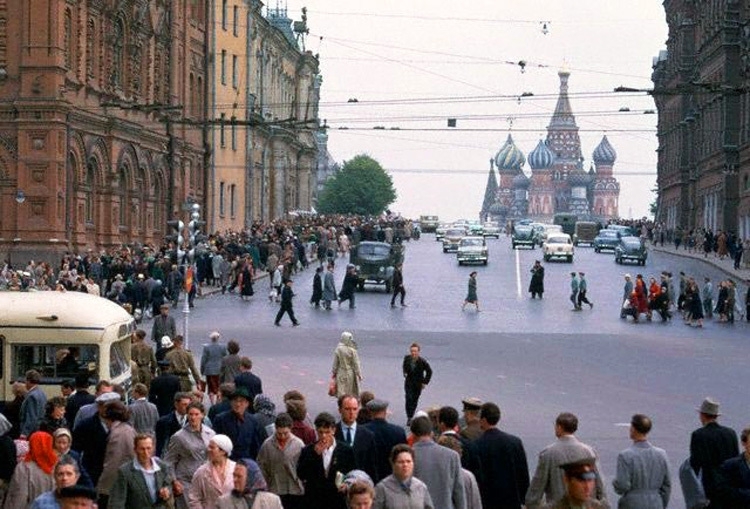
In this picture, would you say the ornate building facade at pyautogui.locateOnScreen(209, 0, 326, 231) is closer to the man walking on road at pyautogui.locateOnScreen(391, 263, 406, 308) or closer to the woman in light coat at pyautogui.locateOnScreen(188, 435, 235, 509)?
the man walking on road at pyautogui.locateOnScreen(391, 263, 406, 308)

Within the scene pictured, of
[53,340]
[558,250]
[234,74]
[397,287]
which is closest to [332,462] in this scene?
[53,340]

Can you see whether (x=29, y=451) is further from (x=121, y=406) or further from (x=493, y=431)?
(x=493, y=431)

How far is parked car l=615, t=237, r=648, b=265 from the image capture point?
75.9 metres

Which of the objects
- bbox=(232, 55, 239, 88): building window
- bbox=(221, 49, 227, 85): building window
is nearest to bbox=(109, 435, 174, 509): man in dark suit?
bbox=(221, 49, 227, 85): building window

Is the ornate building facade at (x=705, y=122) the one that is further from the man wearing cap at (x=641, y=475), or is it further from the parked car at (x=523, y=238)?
the man wearing cap at (x=641, y=475)

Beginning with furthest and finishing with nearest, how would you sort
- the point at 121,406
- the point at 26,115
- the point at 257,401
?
the point at 26,115 → the point at 257,401 → the point at 121,406

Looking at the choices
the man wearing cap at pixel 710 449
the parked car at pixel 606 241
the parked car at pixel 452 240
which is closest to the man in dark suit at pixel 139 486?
the man wearing cap at pixel 710 449

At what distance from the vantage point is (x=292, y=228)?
79.2 m

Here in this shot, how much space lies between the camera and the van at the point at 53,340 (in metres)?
21.7

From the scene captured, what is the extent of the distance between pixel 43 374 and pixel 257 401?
6515 millimetres

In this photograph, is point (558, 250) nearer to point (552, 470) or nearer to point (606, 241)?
point (606, 241)

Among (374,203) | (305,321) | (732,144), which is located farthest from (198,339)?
(374,203)

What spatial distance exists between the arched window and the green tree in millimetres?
102235

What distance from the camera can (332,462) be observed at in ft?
43.5
